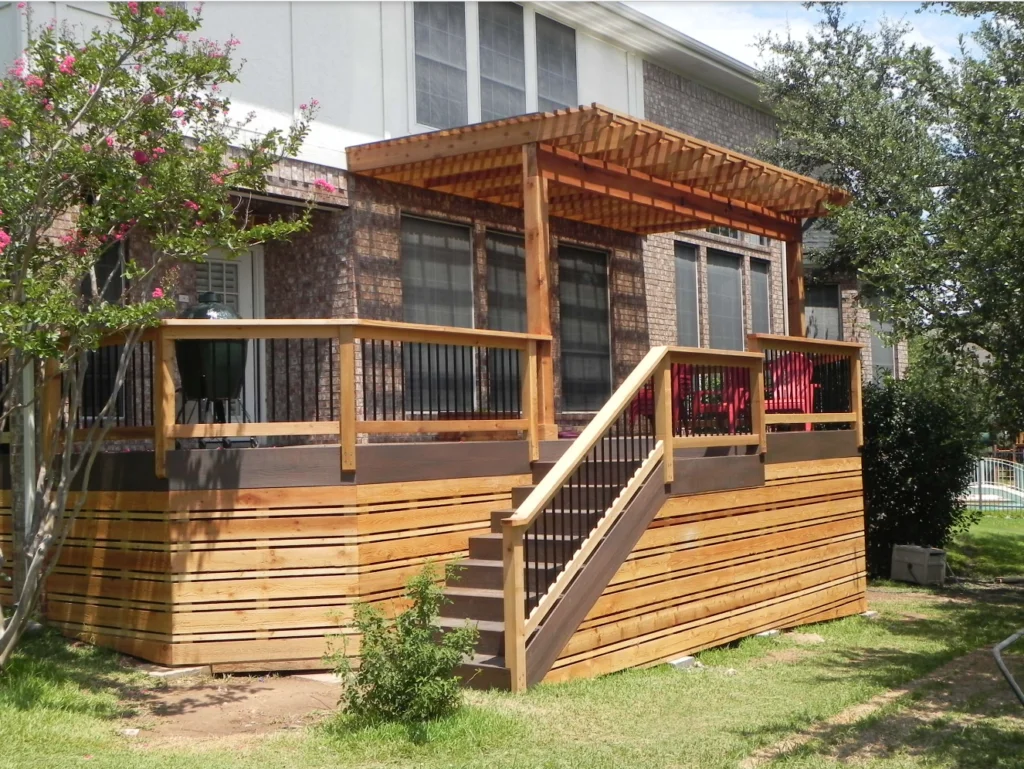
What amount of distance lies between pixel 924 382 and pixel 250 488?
10.4m

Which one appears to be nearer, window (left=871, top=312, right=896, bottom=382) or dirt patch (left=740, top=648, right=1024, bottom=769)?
dirt patch (left=740, top=648, right=1024, bottom=769)

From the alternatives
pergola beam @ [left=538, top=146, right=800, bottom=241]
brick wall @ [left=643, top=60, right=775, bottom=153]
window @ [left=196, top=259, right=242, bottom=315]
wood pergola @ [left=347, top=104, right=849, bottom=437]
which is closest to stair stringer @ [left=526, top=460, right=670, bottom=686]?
wood pergola @ [left=347, top=104, right=849, bottom=437]

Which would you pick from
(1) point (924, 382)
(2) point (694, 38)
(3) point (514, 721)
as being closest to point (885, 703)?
(3) point (514, 721)

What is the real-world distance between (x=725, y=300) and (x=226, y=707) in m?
10.6

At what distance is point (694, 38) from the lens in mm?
14773

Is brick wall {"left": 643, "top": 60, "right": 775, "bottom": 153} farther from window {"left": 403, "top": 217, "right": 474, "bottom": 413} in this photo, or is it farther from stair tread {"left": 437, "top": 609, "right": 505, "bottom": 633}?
stair tread {"left": 437, "top": 609, "right": 505, "bottom": 633}

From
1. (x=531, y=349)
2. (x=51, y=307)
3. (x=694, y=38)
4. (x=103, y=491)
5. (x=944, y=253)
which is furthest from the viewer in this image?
(x=694, y=38)

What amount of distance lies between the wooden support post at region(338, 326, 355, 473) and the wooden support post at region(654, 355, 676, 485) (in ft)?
7.43

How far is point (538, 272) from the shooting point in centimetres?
973

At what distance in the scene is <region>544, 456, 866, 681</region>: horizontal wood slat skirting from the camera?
8133 mm

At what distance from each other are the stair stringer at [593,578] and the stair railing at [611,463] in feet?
0.18

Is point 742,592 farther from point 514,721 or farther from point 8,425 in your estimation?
point 8,425

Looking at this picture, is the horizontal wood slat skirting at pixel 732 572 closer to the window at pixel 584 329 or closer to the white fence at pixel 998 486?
the window at pixel 584 329

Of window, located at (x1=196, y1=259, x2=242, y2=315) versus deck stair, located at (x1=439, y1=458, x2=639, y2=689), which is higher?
window, located at (x1=196, y1=259, x2=242, y2=315)
